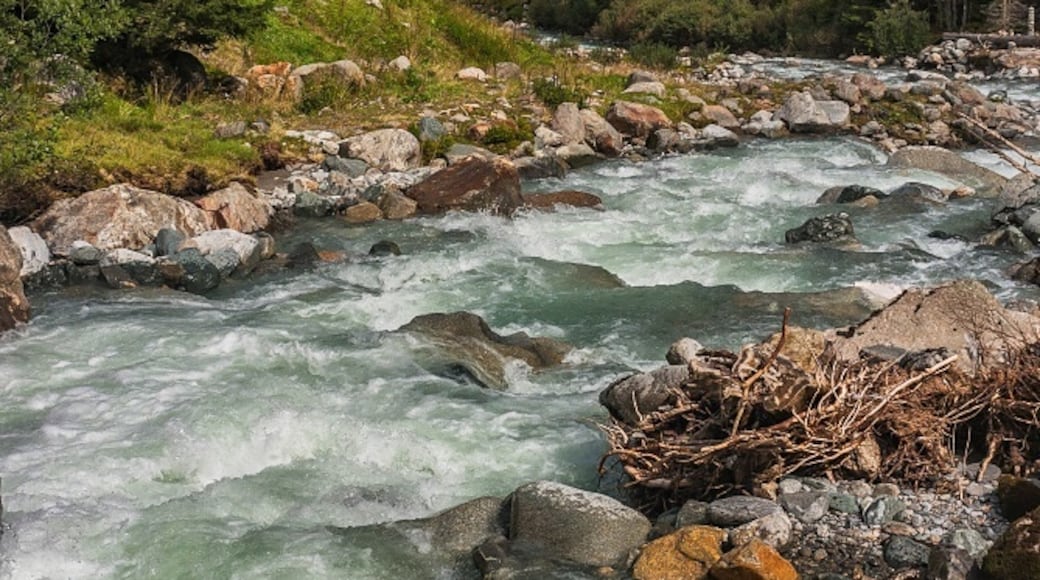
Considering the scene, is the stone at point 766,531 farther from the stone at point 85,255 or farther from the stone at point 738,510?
the stone at point 85,255

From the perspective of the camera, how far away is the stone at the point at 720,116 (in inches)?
837

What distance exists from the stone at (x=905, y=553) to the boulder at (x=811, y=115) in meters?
17.1

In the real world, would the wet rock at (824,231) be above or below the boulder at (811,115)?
above

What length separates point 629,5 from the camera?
1859 inches

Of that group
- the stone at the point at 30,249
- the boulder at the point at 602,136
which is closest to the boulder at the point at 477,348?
the stone at the point at 30,249

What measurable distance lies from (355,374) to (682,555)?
4.08 m

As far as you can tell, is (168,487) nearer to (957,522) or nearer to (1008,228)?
(957,522)

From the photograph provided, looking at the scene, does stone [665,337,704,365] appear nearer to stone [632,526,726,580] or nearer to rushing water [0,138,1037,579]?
rushing water [0,138,1037,579]

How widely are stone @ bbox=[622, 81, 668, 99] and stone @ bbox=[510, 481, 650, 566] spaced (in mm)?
16538

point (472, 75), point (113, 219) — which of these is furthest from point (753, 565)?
point (472, 75)

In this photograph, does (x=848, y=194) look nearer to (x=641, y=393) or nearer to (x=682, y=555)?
(x=641, y=393)

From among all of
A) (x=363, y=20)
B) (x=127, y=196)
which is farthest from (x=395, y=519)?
(x=363, y=20)

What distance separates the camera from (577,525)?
6.04 metres

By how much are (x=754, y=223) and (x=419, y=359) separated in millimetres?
7026
